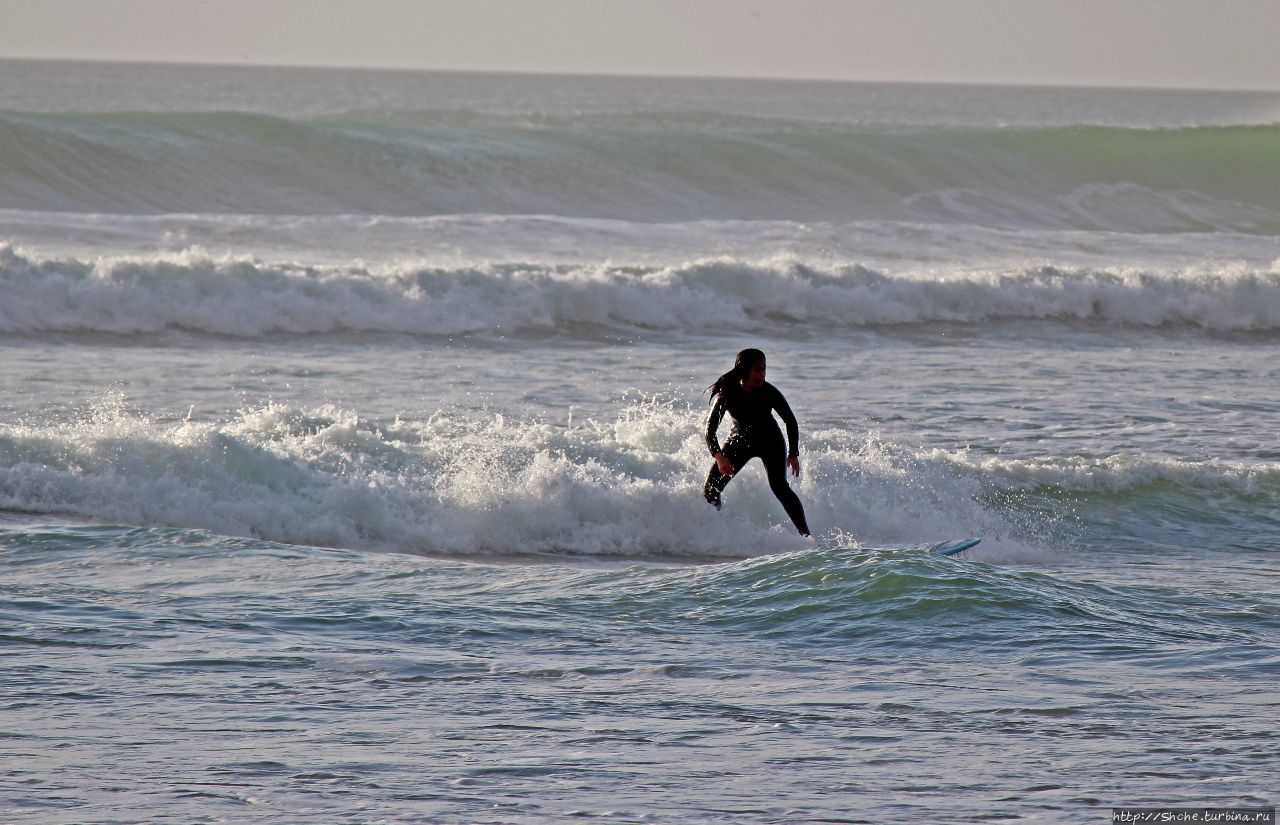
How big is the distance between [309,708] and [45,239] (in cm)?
1813

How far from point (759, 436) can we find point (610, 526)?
1.53m

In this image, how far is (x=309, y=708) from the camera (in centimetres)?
639

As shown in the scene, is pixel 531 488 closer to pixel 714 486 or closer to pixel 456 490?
pixel 456 490

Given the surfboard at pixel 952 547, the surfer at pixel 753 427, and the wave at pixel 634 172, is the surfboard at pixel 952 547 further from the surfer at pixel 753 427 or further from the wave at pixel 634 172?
the wave at pixel 634 172

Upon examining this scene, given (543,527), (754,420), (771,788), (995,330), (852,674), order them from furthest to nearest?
(995,330) → (543,527) → (754,420) → (852,674) → (771,788)

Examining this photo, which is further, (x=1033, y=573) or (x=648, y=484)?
(x=648, y=484)

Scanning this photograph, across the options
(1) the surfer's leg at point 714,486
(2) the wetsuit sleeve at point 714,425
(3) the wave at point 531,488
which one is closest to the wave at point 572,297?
(3) the wave at point 531,488

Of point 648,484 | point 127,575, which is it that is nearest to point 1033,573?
point 648,484

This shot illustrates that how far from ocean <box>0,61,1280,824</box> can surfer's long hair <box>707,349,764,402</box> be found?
1168 millimetres

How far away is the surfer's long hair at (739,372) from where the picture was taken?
9.75 meters

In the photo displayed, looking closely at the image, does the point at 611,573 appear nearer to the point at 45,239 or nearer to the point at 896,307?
the point at 896,307

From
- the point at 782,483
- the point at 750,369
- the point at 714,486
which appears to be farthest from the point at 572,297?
the point at 750,369

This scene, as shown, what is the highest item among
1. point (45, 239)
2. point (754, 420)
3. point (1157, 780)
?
point (45, 239)

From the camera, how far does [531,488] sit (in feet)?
36.7
